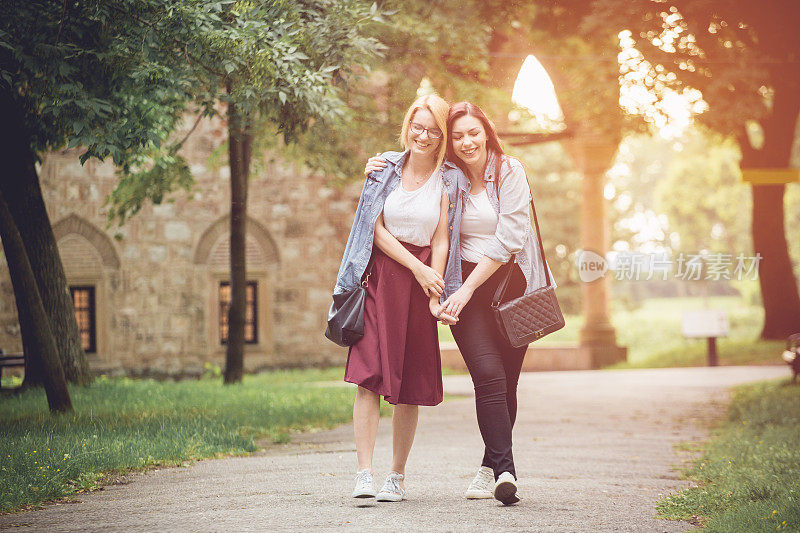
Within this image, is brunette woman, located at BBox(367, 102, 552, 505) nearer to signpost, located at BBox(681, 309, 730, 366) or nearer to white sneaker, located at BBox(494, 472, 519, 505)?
white sneaker, located at BBox(494, 472, 519, 505)

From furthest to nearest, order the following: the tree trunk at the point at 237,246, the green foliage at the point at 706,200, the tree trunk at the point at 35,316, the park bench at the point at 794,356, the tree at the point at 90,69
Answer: the green foliage at the point at 706,200
the tree trunk at the point at 237,246
the park bench at the point at 794,356
the tree trunk at the point at 35,316
the tree at the point at 90,69

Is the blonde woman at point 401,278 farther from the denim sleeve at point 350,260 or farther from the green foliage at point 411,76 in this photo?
the green foliage at point 411,76

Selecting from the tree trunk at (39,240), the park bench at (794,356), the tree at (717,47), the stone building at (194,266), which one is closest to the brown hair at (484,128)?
the tree trunk at (39,240)

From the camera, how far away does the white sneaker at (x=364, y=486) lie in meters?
5.15

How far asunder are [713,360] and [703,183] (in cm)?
2929

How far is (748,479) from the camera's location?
20.4 feet

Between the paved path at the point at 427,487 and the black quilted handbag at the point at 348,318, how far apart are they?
847 mm

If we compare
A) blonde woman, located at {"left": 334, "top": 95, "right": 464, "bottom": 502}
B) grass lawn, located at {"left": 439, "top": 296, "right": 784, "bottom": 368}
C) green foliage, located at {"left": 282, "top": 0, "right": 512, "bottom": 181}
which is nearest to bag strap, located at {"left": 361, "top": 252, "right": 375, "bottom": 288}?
blonde woman, located at {"left": 334, "top": 95, "right": 464, "bottom": 502}

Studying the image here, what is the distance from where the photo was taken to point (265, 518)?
4.88m

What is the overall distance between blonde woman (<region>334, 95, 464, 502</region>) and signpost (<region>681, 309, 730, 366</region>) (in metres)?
15.7

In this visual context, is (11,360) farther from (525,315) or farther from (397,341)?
(525,315)

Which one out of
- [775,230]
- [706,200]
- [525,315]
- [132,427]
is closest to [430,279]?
[525,315]

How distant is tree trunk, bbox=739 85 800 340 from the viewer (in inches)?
822

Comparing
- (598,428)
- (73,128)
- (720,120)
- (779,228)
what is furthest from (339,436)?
(779,228)
